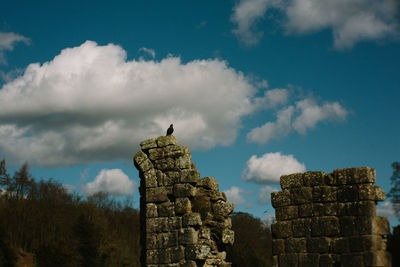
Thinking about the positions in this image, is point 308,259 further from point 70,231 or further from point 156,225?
point 70,231

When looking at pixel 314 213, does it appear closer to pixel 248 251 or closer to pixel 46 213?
pixel 248 251

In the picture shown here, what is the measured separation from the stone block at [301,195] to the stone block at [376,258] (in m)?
1.66

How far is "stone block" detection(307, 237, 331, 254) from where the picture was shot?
9.52 meters

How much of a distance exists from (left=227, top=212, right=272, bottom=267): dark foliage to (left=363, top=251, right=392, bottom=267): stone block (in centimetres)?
2313

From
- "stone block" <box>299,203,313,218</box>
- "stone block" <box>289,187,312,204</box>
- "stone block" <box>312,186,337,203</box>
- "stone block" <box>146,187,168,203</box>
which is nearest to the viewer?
→ "stone block" <box>312,186,337,203</box>

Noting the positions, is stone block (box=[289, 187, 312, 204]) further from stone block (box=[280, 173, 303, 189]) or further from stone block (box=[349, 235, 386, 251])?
stone block (box=[349, 235, 386, 251])

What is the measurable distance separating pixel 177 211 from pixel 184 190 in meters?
0.57

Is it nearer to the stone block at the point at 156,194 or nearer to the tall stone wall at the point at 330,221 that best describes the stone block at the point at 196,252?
the stone block at the point at 156,194

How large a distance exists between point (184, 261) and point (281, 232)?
2604mm

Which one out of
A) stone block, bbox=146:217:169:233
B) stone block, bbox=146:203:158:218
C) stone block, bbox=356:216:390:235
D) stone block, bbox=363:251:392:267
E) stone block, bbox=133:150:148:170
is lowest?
stone block, bbox=363:251:392:267

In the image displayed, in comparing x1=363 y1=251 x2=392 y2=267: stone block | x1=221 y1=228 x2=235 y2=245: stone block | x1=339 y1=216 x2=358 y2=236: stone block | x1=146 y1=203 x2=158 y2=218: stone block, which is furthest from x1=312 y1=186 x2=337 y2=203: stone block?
x1=146 y1=203 x2=158 y2=218: stone block

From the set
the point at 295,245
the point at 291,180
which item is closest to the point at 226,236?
the point at 295,245

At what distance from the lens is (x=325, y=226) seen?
9.61 meters

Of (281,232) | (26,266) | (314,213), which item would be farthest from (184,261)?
(26,266)
